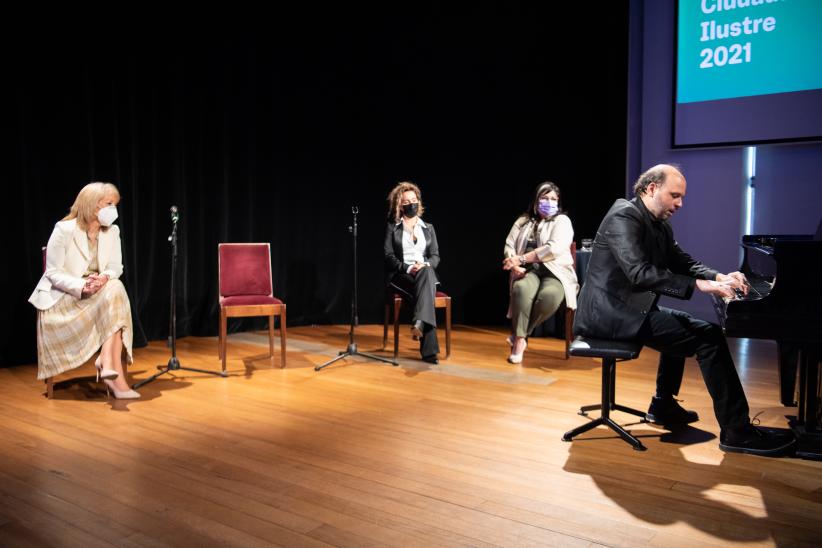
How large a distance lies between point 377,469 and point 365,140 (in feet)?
14.5

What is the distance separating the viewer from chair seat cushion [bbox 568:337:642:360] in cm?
307

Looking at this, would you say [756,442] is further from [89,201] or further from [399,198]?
[89,201]

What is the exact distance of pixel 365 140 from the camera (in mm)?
6820

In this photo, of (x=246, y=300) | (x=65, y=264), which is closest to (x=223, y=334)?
(x=246, y=300)

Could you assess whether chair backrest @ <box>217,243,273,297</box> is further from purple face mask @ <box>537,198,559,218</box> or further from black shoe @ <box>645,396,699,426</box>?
black shoe @ <box>645,396,699,426</box>

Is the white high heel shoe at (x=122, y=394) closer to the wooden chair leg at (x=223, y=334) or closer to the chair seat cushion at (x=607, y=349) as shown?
the wooden chair leg at (x=223, y=334)

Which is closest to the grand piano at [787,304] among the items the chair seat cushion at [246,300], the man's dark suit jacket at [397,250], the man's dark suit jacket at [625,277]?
the man's dark suit jacket at [625,277]

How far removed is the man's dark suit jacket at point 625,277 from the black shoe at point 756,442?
60 cm

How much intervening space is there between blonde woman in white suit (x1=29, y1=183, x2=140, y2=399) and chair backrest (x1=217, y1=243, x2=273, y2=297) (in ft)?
3.49

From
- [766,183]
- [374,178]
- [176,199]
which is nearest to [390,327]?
[374,178]

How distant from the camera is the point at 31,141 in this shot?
16.2 ft

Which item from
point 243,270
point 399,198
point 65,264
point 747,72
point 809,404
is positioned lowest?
point 809,404

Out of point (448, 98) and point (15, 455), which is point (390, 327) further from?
point (15, 455)

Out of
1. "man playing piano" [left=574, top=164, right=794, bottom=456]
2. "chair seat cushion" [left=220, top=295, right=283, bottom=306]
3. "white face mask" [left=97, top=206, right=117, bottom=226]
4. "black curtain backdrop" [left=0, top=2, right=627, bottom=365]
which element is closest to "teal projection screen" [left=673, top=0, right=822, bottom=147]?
"black curtain backdrop" [left=0, top=2, right=627, bottom=365]
